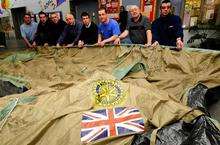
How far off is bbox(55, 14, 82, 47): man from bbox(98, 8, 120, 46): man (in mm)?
480

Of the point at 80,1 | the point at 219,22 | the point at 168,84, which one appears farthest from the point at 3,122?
the point at 80,1

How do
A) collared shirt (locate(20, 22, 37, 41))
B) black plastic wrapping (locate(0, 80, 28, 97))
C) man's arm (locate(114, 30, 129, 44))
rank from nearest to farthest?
black plastic wrapping (locate(0, 80, 28, 97)) → man's arm (locate(114, 30, 129, 44)) → collared shirt (locate(20, 22, 37, 41))

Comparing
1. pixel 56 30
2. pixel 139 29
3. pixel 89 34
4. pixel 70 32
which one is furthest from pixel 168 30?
pixel 56 30

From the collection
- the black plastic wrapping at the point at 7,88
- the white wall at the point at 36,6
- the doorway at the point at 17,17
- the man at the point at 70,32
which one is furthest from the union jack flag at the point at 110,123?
the doorway at the point at 17,17

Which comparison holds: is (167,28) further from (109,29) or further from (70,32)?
(70,32)

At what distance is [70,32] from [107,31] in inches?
31.0

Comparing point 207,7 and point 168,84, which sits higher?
point 207,7

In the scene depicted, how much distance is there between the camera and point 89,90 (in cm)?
223

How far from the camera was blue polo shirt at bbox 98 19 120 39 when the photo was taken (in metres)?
4.54

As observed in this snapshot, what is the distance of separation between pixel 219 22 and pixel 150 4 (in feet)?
5.85

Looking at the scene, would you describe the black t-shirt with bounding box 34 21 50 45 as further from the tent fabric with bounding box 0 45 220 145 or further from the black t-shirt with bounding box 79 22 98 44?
the black t-shirt with bounding box 79 22 98 44

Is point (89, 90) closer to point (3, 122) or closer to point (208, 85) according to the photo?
point (3, 122)

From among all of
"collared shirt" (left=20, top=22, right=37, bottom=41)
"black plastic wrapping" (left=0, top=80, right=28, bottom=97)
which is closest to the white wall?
"collared shirt" (left=20, top=22, right=37, bottom=41)

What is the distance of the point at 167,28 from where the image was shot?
3.86 meters
